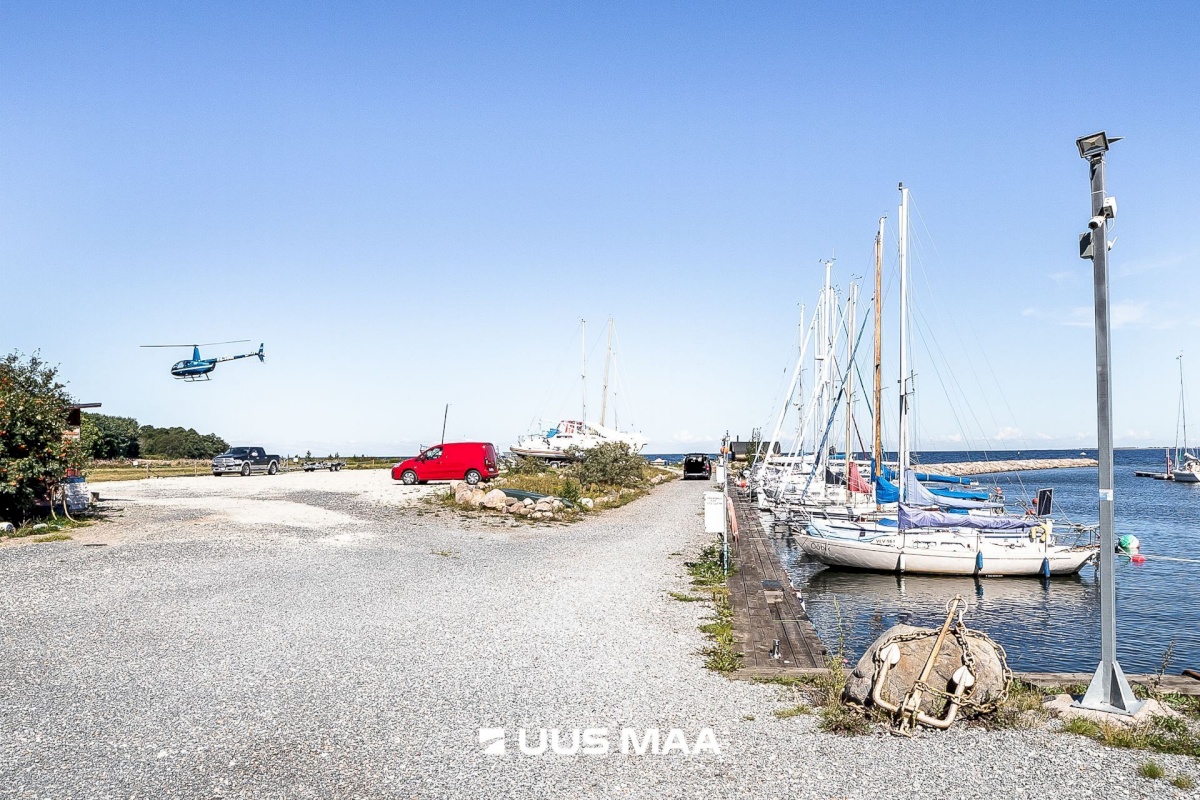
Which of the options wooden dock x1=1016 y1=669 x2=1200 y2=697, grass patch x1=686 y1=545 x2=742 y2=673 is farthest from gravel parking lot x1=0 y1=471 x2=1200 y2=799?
wooden dock x1=1016 y1=669 x2=1200 y2=697

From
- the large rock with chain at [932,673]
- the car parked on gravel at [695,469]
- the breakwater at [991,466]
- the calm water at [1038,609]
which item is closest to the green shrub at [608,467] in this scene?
the calm water at [1038,609]

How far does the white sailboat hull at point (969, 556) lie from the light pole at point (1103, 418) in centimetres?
1477

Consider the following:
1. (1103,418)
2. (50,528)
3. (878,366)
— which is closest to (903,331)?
(878,366)

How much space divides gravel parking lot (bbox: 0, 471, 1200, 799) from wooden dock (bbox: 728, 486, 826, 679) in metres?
0.66

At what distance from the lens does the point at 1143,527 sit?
41062mm

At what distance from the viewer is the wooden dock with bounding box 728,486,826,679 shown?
923cm

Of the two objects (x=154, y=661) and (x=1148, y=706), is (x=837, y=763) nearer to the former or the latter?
(x=1148, y=706)

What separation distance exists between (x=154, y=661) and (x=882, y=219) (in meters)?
30.3

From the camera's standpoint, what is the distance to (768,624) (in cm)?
1143

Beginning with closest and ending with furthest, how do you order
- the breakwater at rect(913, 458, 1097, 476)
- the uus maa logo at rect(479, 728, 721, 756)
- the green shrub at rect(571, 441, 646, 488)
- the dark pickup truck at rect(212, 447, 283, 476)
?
the uus maa logo at rect(479, 728, 721, 756) → the green shrub at rect(571, 441, 646, 488) → the dark pickup truck at rect(212, 447, 283, 476) → the breakwater at rect(913, 458, 1097, 476)

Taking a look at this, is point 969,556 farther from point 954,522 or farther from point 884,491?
point 884,491

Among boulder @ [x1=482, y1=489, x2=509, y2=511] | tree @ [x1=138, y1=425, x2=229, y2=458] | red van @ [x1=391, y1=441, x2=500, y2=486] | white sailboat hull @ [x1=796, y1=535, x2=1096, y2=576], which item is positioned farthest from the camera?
tree @ [x1=138, y1=425, x2=229, y2=458]

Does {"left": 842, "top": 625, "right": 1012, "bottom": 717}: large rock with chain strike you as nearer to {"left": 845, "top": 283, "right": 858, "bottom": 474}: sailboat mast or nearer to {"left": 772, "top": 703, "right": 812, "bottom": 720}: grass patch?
{"left": 772, "top": 703, "right": 812, "bottom": 720}: grass patch

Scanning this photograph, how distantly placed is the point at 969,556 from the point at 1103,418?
613 inches
